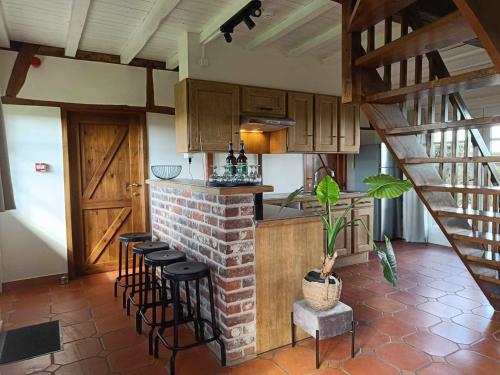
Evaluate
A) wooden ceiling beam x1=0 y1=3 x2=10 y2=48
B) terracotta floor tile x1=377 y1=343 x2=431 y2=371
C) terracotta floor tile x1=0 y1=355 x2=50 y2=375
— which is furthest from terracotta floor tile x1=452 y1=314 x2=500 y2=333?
wooden ceiling beam x1=0 y1=3 x2=10 y2=48

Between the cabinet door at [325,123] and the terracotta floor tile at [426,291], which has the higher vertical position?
the cabinet door at [325,123]

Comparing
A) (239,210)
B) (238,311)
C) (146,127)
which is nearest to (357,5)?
(239,210)

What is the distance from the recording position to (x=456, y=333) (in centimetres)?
262

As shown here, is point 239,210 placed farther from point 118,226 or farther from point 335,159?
point 335,159

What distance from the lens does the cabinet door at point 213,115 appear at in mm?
3662

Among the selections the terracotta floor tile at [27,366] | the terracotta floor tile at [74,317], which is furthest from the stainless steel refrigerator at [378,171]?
the terracotta floor tile at [27,366]

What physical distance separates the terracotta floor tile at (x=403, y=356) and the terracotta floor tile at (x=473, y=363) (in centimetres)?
17

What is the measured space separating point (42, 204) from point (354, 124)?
13.3ft

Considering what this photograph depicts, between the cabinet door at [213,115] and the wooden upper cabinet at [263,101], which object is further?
the wooden upper cabinet at [263,101]

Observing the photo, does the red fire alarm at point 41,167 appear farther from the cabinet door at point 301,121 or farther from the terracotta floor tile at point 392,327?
the terracotta floor tile at point 392,327

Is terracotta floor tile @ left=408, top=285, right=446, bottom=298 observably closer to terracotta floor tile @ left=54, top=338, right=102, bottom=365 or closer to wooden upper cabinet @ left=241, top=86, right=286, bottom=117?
wooden upper cabinet @ left=241, top=86, right=286, bottom=117

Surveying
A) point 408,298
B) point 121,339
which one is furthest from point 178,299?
point 408,298

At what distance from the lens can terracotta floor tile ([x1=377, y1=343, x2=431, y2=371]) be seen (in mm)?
2203

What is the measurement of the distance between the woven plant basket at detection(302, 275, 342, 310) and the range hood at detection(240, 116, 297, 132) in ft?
7.01
